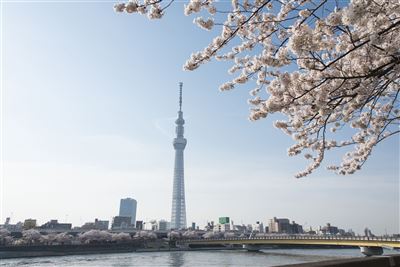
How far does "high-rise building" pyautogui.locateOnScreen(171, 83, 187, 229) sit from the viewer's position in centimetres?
14125

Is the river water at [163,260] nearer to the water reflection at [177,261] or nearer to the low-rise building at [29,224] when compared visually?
the water reflection at [177,261]

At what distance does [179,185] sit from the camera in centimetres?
14125

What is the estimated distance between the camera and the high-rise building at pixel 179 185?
141 metres

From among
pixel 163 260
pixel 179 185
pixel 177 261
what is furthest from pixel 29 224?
pixel 177 261

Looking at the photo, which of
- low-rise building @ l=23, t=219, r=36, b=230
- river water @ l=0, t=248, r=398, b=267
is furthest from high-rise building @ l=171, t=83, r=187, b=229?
river water @ l=0, t=248, r=398, b=267

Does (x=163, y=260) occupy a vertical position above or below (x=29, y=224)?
below

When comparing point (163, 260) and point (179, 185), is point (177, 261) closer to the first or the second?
point (163, 260)

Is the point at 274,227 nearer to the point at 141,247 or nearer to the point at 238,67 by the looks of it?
the point at 141,247

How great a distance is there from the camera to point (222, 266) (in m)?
43.8

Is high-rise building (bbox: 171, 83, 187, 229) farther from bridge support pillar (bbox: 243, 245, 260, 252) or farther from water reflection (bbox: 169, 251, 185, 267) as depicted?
water reflection (bbox: 169, 251, 185, 267)

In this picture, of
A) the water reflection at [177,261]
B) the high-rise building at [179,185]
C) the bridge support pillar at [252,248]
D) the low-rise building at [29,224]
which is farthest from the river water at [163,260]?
the high-rise building at [179,185]

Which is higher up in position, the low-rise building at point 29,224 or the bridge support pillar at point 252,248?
the low-rise building at point 29,224

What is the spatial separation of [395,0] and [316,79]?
167cm

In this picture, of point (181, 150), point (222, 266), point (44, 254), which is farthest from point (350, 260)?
point (181, 150)
